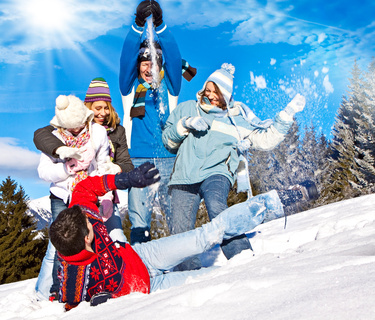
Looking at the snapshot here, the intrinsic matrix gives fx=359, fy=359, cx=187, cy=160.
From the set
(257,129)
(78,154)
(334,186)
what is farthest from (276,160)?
(78,154)

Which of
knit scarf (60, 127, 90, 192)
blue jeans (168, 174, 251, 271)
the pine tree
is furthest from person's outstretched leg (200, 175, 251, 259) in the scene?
the pine tree

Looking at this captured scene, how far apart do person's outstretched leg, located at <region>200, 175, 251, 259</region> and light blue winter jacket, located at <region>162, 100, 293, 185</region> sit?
7cm

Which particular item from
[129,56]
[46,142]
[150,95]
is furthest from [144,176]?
[129,56]

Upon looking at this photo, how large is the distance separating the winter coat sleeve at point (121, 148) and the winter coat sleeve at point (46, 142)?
0.70 m

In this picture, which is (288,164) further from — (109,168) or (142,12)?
(109,168)

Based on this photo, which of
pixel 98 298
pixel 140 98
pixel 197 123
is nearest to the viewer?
pixel 98 298

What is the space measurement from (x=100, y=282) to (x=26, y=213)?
75.7ft

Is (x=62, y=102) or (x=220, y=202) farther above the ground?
(x=62, y=102)

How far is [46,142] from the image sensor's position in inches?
116

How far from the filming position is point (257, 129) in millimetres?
3533

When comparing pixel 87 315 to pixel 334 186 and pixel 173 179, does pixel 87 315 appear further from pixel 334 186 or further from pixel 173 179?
pixel 334 186

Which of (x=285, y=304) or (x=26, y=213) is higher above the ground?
(x=26, y=213)

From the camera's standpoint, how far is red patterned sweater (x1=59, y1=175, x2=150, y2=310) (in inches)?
96.7

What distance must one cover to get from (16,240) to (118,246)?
2172cm
